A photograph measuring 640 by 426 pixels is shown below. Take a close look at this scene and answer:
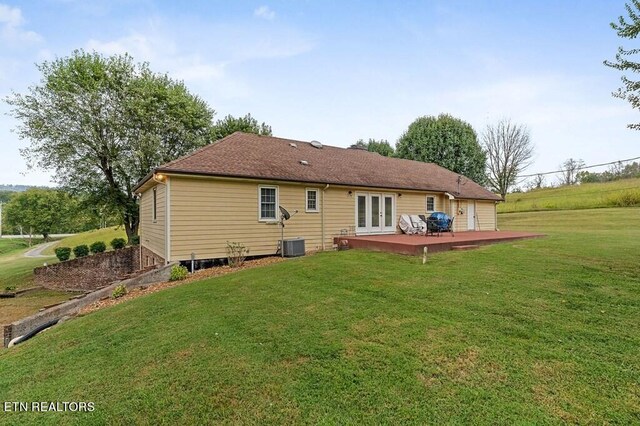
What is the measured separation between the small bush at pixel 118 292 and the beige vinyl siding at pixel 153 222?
188 centimetres

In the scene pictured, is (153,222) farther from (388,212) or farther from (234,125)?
(234,125)

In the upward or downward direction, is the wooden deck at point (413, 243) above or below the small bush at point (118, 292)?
above

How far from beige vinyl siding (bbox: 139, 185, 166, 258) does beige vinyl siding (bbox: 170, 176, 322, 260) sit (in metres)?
0.86

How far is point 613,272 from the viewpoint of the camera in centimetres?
621

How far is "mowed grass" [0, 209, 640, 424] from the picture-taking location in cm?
263

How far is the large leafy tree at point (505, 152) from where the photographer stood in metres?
34.3

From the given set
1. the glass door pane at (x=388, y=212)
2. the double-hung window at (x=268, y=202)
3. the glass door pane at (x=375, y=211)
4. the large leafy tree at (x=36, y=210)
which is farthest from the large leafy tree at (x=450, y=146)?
the large leafy tree at (x=36, y=210)

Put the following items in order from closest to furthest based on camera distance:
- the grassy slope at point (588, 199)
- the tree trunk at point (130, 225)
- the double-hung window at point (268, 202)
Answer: the double-hung window at point (268, 202), the tree trunk at point (130, 225), the grassy slope at point (588, 199)

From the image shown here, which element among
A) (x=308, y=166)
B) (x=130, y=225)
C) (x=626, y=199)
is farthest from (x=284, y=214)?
(x=626, y=199)

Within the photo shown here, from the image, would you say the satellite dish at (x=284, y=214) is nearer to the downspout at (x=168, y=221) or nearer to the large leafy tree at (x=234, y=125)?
the downspout at (x=168, y=221)

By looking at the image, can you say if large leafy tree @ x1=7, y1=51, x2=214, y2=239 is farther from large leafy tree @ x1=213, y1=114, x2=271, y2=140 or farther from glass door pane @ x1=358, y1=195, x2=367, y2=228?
glass door pane @ x1=358, y1=195, x2=367, y2=228

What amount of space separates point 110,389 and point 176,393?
0.79m

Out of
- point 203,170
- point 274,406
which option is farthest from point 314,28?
point 274,406

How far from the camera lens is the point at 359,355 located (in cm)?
340
